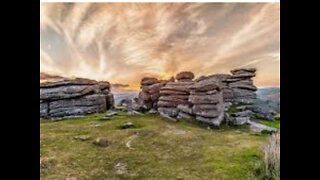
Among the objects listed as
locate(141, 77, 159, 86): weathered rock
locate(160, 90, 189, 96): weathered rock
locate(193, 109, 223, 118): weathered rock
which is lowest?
locate(193, 109, 223, 118): weathered rock

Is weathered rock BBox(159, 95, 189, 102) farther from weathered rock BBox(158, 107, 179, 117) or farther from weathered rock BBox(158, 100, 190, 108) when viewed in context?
weathered rock BBox(158, 107, 179, 117)

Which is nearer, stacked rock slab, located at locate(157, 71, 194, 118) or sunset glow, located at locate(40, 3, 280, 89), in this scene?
sunset glow, located at locate(40, 3, 280, 89)

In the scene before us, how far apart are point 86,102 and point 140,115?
0.79 metres

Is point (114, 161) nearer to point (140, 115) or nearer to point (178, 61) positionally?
point (140, 115)

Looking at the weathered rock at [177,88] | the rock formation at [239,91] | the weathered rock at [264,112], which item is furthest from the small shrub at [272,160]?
the weathered rock at [177,88]

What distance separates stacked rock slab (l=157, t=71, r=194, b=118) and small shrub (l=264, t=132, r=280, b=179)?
1.27 meters

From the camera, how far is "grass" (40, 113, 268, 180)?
4.11 m

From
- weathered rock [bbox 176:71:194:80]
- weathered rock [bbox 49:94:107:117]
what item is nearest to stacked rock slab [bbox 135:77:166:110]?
weathered rock [bbox 176:71:194:80]

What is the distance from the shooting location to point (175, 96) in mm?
4984

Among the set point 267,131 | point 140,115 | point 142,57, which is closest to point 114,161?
point 140,115

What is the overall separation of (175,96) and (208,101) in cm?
49

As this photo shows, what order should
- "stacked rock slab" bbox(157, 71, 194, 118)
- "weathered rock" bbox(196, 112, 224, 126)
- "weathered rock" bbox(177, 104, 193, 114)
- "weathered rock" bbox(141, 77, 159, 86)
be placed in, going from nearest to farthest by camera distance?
1. "weathered rock" bbox(141, 77, 159, 86)
2. "stacked rock slab" bbox(157, 71, 194, 118)
3. "weathered rock" bbox(196, 112, 224, 126)
4. "weathered rock" bbox(177, 104, 193, 114)

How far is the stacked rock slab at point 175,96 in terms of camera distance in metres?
4.72
